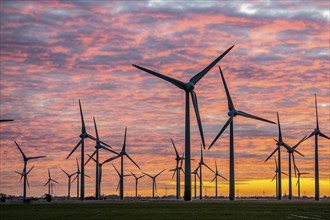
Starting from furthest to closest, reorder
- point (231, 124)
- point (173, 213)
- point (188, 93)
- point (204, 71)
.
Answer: point (231, 124) → point (204, 71) → point (188, 93) → point (173, 213)

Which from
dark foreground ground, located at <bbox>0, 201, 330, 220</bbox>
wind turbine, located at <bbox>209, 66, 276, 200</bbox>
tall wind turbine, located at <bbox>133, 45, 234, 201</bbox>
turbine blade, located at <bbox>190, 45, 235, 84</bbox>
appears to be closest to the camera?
dark foreground ground, located at <bbox>0, 201, 330, 220</bbox>

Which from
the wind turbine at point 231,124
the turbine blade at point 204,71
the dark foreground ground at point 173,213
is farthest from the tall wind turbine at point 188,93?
Answer: the dark foreground ground at point 173,213

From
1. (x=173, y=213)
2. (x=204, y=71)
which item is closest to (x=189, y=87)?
Result: (x=204, y=71)

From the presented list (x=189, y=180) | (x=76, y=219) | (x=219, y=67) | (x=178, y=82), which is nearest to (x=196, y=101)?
(x=178, y=82)

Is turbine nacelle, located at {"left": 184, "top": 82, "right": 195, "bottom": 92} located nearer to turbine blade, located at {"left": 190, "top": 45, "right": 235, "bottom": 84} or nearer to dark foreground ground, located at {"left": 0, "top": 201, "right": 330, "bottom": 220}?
turbine blade, located at {"left": 190, "top": 45, "right": 235, "bottom": 84}

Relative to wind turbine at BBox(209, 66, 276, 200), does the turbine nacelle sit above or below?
above

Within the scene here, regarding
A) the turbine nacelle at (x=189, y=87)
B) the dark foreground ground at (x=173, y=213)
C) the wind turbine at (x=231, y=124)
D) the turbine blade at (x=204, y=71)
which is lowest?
the dark foreground ground at (x=173, y=213)

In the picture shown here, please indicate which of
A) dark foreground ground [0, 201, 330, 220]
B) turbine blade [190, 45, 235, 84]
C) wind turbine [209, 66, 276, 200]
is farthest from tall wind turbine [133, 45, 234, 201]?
dark foreground ground [0, 201, 330, 220]

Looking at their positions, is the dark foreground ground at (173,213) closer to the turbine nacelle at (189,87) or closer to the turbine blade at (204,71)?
the turbine nacelle at (189,87)

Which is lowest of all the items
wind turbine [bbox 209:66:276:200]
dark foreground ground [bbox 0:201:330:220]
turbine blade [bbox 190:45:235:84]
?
dark foreground ground [bbox 0:201:330:220]

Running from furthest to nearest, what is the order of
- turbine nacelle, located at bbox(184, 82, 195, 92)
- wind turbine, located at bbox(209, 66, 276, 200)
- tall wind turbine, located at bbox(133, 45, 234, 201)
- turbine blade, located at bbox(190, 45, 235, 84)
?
wind turbine, located at bbox(209, 66, 276, 200)
turbine blade, located at bbox(190, 45, 235, 84)
turbine nacelle, located at bbox(184, 82, 195, 92)
tall wind turbine, located at bbox(133, 45, 234, 201)

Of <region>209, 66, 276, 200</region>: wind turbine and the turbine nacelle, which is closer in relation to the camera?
the turbine nacelle

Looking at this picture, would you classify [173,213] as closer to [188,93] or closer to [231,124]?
[188,93]

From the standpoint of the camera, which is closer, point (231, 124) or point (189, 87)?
point (189, 87)
